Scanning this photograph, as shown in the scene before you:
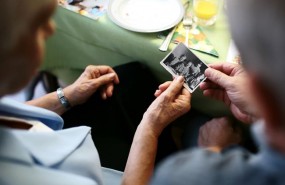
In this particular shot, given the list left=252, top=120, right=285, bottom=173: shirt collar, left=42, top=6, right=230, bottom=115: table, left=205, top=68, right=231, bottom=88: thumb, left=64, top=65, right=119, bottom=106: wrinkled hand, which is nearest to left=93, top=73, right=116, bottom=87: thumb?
left=64, top=65, right=119, bottom=106: wrinkled hand

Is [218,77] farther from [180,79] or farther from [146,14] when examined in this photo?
[146,14]

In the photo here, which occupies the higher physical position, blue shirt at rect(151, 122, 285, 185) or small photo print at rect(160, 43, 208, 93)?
blue shirt at rect(151, 122, 285, 185)

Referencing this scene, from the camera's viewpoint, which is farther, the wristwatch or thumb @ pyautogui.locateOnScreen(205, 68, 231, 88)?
the wristwatch

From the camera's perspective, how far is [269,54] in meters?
0.38

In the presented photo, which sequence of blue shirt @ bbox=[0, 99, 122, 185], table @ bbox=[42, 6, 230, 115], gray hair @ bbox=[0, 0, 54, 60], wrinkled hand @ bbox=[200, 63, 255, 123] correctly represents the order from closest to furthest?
gray hair @ bbox=[0, 0, 54, 60]
blue shirt @ bbox=[0, 99, 122, 185]
wrinkled hand @ bbox=[200, 63, 255, 123]
table @ bbox=[42, 6, 230, 115]

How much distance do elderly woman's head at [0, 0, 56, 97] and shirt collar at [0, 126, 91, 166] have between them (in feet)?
0.43

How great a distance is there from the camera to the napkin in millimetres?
1085

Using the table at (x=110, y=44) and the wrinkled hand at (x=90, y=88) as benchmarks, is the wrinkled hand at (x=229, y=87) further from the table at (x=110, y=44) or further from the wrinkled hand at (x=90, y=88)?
the wrinkled hand at (x=90, y=88)

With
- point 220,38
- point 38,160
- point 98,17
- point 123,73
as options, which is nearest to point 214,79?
point 220,38

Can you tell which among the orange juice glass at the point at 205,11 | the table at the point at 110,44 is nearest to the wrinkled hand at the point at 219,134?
the table at the point at 110,44

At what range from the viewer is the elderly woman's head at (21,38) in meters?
0.47

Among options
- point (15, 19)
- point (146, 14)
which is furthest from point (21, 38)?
point (146, 14)

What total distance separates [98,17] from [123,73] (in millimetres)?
219

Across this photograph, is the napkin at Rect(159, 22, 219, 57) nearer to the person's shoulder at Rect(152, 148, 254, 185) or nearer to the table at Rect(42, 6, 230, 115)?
the table at Rect(42, 6, 230, 115)
